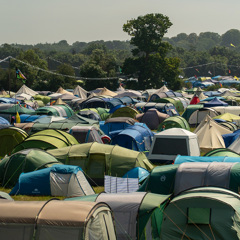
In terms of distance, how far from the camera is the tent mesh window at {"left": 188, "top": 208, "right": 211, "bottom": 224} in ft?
34.9

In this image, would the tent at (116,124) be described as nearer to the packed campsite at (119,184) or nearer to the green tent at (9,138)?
the packed campsite at (119,184)

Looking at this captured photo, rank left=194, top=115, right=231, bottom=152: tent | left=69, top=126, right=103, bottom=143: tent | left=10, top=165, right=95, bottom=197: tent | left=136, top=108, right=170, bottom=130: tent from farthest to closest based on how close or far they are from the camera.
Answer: left=136, top=108, right=170, bottom=130: tent < left=194, top=115, right=231, bottom=152: tent < left=69, top=126, right=103, bottom=143: tent < left=10, top=165, right=95, bottom=197: tent

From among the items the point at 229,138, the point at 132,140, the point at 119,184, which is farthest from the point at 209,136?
the point at 119,184

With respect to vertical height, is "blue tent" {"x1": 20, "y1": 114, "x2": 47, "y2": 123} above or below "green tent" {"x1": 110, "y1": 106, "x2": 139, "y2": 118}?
above

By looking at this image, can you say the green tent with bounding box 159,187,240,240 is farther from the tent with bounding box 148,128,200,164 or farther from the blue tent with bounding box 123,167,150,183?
the tent with bounding box 148,128,200,164

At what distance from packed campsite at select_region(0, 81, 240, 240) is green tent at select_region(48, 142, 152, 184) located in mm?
35

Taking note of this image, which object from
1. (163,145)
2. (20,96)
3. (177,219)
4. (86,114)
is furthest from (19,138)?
(20,96)

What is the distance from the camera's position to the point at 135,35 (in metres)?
65.8

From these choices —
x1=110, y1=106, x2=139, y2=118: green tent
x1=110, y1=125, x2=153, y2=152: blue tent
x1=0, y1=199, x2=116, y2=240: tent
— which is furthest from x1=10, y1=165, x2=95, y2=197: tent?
x1=110, y1=106, x2=139, y2=118: green tent

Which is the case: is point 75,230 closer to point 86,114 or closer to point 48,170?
point 48,170

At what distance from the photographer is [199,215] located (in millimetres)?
10719

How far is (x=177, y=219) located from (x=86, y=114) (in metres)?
24.3

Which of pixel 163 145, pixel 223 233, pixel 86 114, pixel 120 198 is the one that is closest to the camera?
pixel 223 233

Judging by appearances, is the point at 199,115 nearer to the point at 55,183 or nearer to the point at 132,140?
the point at 132,140
